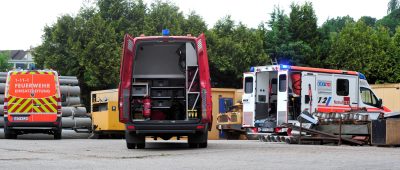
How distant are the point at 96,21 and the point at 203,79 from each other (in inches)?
1260

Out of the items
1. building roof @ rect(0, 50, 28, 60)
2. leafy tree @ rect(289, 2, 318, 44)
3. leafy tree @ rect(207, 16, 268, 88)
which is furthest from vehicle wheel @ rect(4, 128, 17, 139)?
building roof @ rect(0, 50, 28, 60)

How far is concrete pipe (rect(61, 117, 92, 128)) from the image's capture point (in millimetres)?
27750

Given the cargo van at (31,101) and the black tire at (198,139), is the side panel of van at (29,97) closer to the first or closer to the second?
the cargo van at (31,101)

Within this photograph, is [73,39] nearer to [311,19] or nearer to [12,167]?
[311,19]

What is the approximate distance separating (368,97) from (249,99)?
465cm

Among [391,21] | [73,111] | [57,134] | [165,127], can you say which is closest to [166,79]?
[165,127]

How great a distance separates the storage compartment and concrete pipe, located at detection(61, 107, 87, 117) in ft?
38.7

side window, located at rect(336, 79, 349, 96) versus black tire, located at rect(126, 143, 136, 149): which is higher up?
side window, located at rect(336, 79, 349, 96)

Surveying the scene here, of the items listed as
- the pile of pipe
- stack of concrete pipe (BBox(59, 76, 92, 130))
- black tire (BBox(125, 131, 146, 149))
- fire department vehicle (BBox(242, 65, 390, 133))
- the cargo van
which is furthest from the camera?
stack of concrete pipe (BBox(59, 76, 92, 130))

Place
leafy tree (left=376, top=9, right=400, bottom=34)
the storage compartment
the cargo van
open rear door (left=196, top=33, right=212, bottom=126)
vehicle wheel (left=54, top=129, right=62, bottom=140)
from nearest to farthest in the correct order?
open rear door (left=196, top=33, right=212, bottom=126) → the storage compartment → the cargo van → vehicle wheel (left=54, top=129, right=62, bottom=140) → leafy tree (left=376, top=9, right=400, bottom=34)

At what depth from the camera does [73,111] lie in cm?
2828

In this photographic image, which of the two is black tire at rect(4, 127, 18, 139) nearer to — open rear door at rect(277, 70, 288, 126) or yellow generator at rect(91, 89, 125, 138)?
yellow generator at rect(91, 89, 125, 138)

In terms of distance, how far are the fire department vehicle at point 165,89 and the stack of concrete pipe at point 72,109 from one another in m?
11.2

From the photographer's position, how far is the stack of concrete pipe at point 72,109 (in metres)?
28.0
